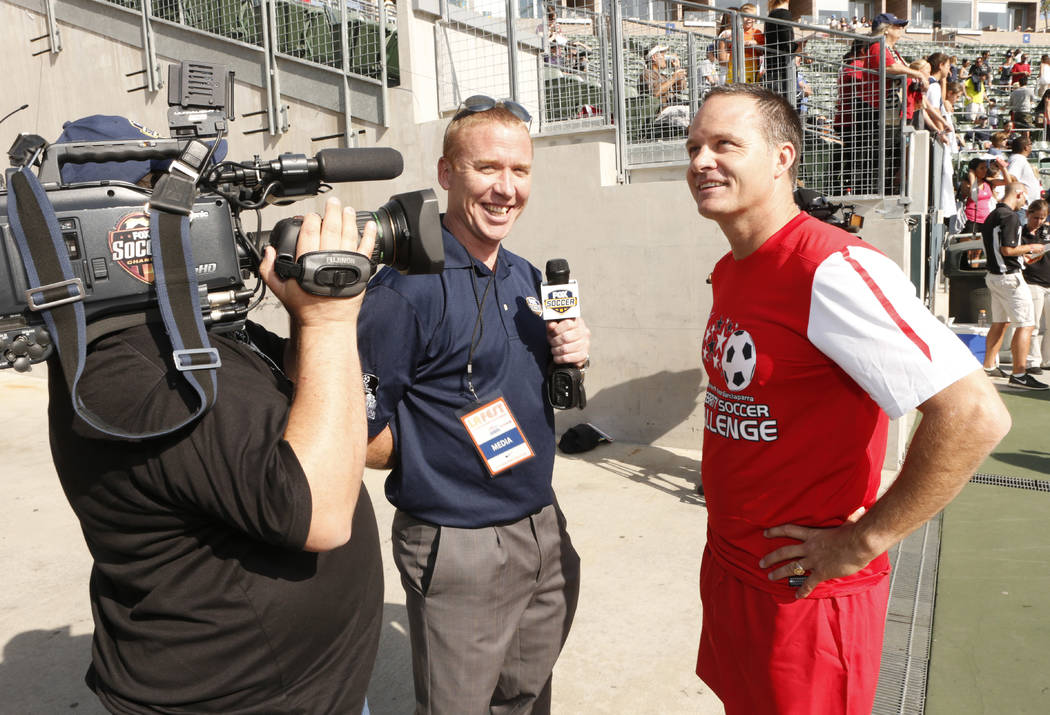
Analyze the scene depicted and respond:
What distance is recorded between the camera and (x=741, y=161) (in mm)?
1833

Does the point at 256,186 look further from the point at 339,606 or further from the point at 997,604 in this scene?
the point at 997,604

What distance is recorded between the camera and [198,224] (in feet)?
3.93

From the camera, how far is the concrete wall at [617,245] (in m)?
5.54

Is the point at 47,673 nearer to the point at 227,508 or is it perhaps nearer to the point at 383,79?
the point at 227,508

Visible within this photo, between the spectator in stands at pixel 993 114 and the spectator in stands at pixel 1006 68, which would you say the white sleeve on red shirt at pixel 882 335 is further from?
the spectator in stands at pixel 1006 68

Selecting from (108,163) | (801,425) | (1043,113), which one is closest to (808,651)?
(801,425)

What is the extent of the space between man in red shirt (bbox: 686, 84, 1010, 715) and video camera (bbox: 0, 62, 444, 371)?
2.45 feet

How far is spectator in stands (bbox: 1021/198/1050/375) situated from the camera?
7875mm

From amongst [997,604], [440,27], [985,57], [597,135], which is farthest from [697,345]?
[985,57]

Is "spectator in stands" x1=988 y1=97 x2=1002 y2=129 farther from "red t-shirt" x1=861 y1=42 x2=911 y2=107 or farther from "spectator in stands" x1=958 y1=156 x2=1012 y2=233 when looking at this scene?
"red t-shirt" x1=861 y1=42 x2=911 y2=107

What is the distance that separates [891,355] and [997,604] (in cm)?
263

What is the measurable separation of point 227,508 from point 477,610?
101 cm

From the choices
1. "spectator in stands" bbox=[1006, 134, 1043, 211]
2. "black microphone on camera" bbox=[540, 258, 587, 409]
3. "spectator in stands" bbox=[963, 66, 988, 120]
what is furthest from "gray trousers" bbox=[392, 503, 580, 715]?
"spectator in stands" bbox=[963, 66, 988, 120]

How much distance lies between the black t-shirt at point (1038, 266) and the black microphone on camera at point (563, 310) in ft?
25.6
